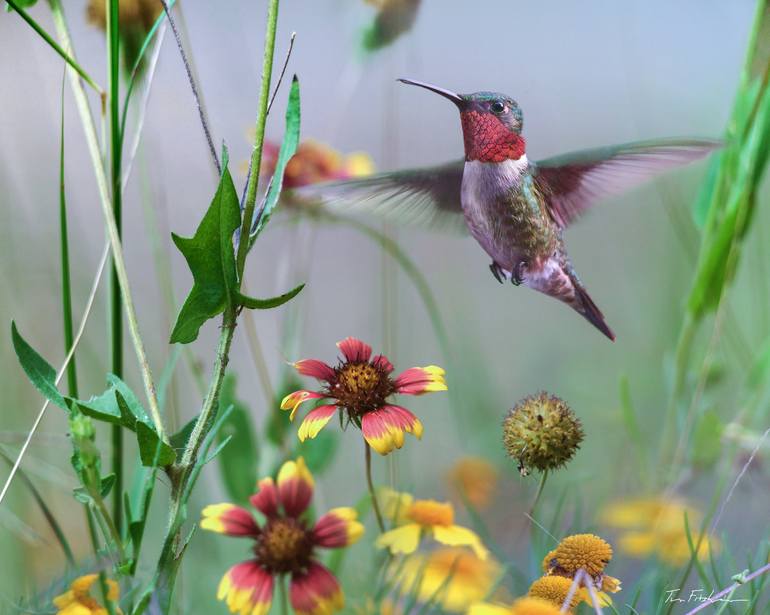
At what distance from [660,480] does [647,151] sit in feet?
1.44

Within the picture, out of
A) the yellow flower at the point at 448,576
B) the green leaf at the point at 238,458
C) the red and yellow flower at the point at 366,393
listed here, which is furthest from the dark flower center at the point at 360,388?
the green leaf at the point at 238,458

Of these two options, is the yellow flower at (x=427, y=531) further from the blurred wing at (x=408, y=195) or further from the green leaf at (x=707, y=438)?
the green leaf at (x=707, y=438)

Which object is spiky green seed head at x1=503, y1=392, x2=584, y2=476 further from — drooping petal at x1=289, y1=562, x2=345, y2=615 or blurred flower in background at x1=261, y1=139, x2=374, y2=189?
blurred flower in background at x1=261, y1=139, x2=374, y2=189

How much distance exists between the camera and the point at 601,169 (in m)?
0.40

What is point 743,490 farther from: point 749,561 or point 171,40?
point 171,40

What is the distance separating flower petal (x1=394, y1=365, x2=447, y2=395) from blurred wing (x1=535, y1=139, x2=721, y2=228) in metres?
0.09

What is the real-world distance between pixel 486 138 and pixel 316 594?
230 mm

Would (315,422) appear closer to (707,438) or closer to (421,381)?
(421,381)

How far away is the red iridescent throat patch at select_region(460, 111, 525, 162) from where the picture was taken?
→ 372mm

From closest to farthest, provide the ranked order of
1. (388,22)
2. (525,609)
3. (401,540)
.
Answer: (525,609) < (401,540) < (388,22)

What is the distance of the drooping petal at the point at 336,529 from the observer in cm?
45

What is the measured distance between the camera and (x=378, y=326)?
104 cm

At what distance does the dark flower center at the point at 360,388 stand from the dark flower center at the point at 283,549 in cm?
8

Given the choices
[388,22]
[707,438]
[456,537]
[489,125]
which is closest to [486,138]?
[489,125]
